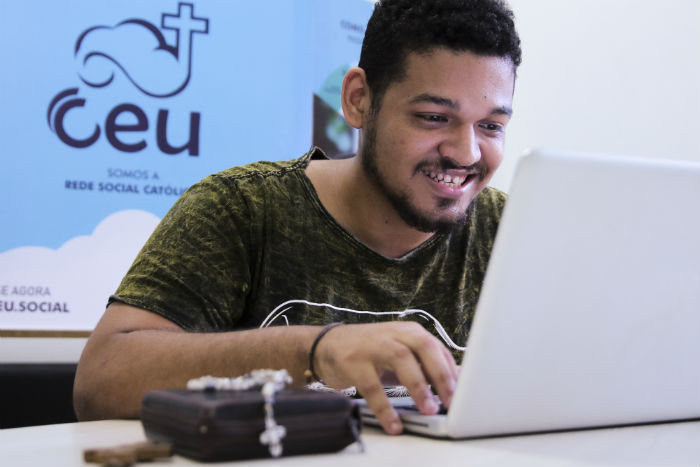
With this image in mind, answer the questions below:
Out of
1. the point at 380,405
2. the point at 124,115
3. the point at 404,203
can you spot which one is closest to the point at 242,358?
the point at 380,405

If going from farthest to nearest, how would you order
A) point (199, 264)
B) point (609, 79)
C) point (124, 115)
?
point (609, 79) < point (124, 115) < point (199, 264)

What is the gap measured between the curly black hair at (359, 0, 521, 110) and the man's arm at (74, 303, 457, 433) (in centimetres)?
57

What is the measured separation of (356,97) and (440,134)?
235 millimetres

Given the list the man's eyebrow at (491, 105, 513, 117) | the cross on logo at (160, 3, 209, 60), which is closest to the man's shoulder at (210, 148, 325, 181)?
the man's eyebrow at (491, 105, 513, 117)

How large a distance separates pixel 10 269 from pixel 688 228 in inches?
66.7

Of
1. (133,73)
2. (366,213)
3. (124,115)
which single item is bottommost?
(366,213)

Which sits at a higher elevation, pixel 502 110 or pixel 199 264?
pixel 502 110

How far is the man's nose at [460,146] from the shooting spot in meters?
1.26

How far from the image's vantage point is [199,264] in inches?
46.7

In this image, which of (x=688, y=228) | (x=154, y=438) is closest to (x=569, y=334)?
(x=688, y=228)

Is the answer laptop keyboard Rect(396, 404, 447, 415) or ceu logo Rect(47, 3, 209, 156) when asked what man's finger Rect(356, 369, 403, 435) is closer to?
laptop keyboard Rect(396, 404, 447, 415)

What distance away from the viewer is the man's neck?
1.37m

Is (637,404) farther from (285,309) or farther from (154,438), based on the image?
(285,309)

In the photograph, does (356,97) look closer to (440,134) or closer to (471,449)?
(440,134)
